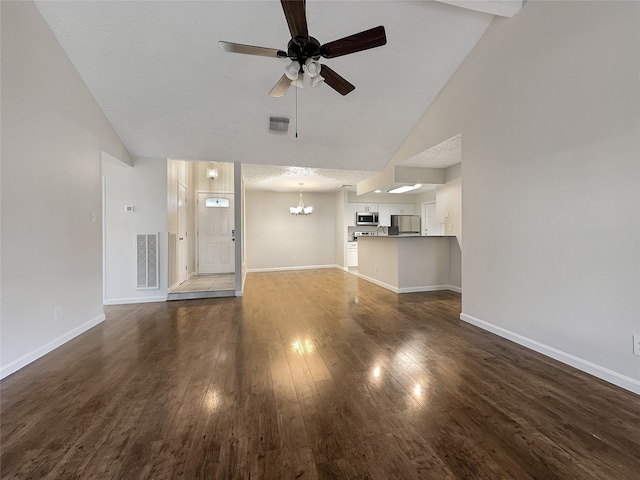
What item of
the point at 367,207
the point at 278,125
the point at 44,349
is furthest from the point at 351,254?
the point at 44,349

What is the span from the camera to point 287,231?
817cm

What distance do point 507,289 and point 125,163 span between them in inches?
216

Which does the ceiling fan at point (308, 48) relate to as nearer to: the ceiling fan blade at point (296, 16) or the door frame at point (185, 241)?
the ceiling fan blade at point (296, 16)

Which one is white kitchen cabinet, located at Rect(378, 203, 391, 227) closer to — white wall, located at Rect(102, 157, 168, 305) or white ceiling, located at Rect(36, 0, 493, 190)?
white ceiling, located at Rect(36, 0, 493, 190)

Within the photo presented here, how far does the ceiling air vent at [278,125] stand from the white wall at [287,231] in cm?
402

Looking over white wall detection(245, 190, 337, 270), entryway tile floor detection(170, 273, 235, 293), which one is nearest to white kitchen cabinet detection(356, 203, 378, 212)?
white wall detection(245, 190, 337, 270)

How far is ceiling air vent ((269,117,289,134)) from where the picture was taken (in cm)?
386

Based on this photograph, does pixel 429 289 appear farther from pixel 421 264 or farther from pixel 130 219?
pixel 130 219

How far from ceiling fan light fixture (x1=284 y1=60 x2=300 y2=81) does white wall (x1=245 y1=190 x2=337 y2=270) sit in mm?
5691

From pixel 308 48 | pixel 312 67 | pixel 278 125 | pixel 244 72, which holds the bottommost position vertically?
pixel 312 67

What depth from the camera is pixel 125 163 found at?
4.06 metres

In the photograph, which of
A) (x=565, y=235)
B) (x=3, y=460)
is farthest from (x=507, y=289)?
(x=3, y=460)

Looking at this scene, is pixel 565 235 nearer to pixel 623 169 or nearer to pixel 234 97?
pixel 623 169

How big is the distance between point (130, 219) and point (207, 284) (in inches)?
74.7
